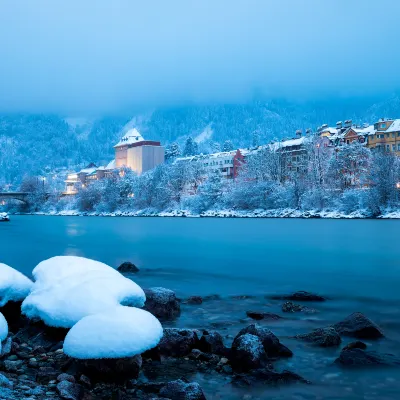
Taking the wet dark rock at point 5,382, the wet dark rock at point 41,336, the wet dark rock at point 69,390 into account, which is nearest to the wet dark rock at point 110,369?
the wet dark rock at point 69,390

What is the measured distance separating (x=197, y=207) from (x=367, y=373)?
87186 mm

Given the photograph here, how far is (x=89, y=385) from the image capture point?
723 centimetres

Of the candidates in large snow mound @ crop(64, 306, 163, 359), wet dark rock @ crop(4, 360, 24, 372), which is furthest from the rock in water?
wet dark rock @ crop(4, 360, 24, 372)

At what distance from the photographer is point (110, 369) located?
7.36 metres

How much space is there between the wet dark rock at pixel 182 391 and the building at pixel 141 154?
480 ft

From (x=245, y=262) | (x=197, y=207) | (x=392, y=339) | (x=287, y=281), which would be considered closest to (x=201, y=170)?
(x=197, y=207)

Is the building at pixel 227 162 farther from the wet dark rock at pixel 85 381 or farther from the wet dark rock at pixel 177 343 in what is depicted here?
the wet dark rock at pixel 85 381

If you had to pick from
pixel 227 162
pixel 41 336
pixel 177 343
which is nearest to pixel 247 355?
pixel 177 343

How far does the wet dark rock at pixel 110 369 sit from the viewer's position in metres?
7.32

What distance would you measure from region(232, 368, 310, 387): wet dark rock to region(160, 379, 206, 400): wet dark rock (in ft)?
3.32

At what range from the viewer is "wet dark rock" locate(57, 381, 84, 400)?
659cm

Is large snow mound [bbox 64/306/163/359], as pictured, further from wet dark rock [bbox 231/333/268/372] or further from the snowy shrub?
the snowy shrub

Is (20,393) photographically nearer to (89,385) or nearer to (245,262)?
(89,385)

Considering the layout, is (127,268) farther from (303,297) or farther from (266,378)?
(266,378)
